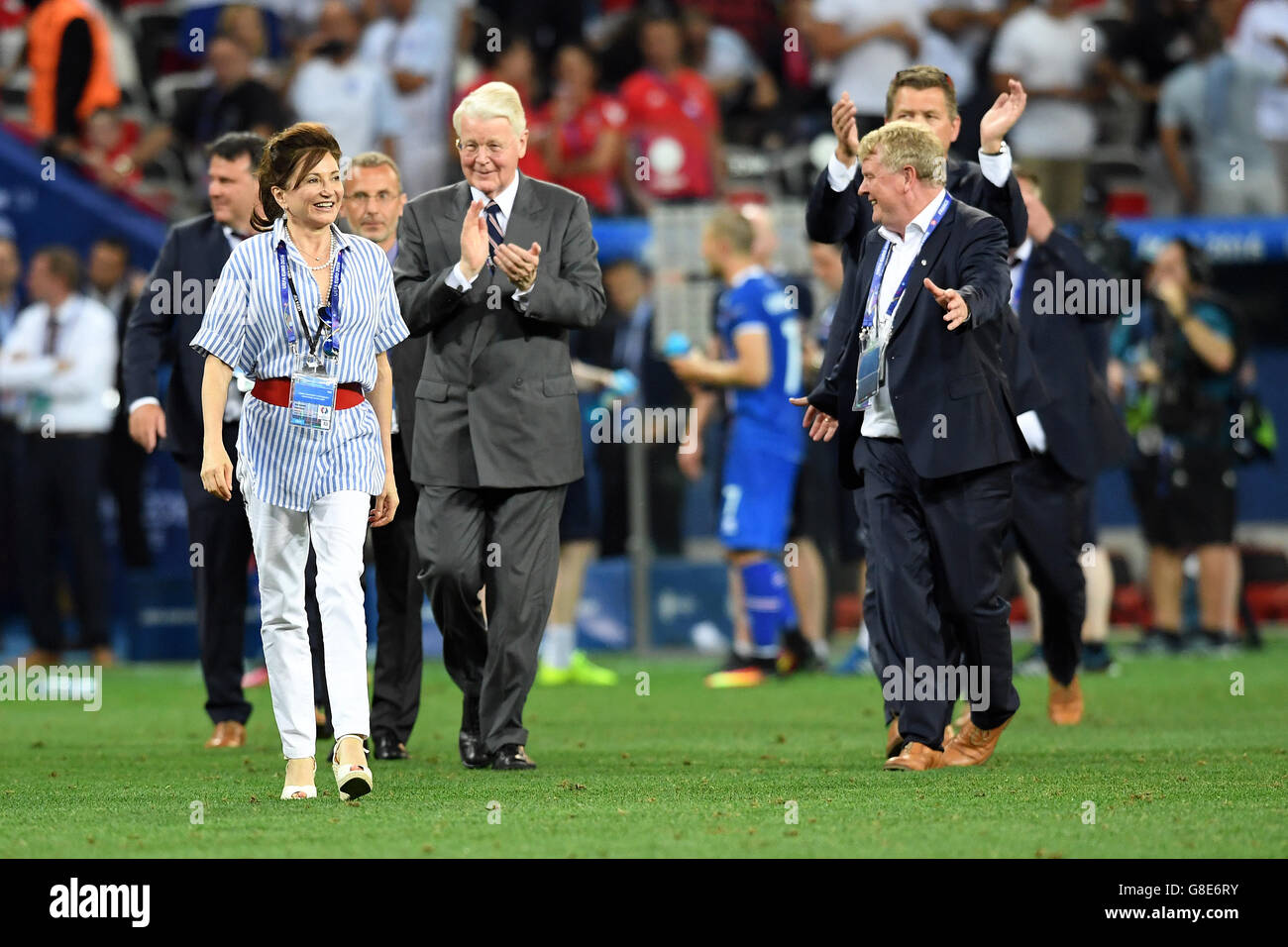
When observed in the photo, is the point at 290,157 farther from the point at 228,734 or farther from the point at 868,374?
the point at 228,734

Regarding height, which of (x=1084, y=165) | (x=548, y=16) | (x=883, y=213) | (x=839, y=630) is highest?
(x=548, y=16)

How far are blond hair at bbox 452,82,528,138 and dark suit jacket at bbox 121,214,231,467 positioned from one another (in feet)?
5.78

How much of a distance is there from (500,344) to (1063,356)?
3.03m

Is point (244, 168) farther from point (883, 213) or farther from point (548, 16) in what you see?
point (548, 16)

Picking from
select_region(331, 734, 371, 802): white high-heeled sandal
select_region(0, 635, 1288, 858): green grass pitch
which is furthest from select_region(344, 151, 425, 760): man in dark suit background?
select_region(331, 734, 371, 802): white high-heeled sandal

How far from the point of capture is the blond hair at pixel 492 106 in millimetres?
7051

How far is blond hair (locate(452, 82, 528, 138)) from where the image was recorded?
705 cm

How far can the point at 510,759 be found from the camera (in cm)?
713

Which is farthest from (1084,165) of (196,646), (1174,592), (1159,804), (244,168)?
(1159,804)

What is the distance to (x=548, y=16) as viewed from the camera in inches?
667

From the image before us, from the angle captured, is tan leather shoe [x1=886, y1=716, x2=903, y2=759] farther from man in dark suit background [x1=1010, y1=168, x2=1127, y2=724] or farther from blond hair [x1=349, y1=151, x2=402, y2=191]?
blond hair [x1=349, y1=151, x2=402, y2=191]

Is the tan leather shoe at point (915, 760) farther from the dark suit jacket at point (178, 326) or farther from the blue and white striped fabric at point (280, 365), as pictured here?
the dark suit jacket at point (178, 326)

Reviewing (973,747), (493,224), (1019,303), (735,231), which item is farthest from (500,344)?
(735,231)
